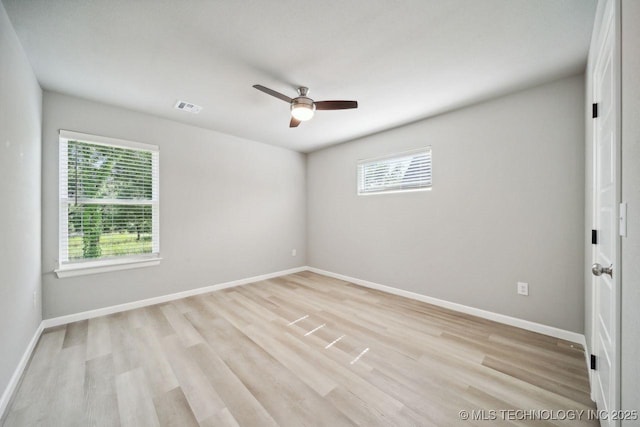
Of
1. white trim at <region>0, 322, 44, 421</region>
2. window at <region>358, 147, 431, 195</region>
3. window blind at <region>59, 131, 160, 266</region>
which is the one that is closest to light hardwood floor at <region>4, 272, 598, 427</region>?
white trim at <region>0, 322, 44, 421</region>

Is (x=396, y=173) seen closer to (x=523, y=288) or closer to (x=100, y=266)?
(x=523, y=288)

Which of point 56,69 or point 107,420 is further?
point 56,69

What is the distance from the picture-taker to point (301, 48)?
6.48 feet

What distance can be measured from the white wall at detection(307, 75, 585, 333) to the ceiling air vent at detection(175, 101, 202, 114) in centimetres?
261

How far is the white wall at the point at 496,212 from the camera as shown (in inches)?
93.3

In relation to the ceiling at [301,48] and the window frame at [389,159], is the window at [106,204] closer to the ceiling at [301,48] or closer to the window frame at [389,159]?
the ceiling at [301,48]

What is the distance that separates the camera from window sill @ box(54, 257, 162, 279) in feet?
8.98

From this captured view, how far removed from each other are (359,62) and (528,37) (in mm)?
1268

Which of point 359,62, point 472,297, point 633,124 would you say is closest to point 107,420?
point 633,124

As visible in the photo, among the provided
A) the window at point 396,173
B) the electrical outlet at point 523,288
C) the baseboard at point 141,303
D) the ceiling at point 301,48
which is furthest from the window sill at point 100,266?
the electrical outlet at point 523,288

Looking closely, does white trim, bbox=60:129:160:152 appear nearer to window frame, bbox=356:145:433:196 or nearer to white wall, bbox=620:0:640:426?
window frame, bbox=356:145:433:196

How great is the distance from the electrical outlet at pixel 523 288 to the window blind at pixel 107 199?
450 centimetres

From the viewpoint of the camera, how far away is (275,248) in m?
4.80

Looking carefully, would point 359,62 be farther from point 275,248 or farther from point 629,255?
point 275,248
